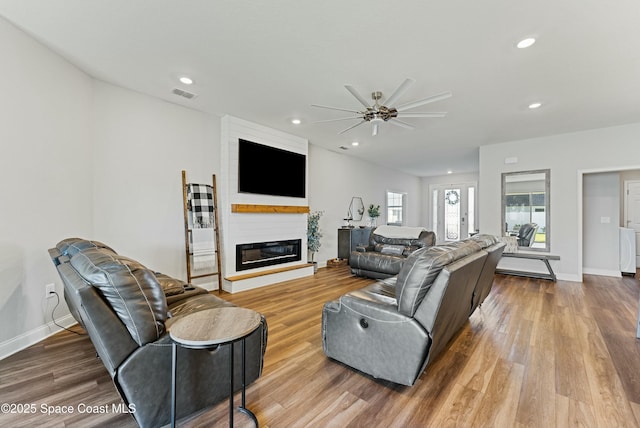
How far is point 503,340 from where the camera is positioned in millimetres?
2562

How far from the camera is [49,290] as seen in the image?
8.54 ft

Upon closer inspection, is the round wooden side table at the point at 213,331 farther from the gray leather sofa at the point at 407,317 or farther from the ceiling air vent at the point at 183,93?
the ceiling air vent at the point at 183,93

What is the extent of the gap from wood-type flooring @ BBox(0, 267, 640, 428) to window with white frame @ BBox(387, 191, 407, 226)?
221 inches

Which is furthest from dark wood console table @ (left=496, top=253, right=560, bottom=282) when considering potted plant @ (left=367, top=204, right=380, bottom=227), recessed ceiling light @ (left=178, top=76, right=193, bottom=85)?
recessed ceiling light @ (left=178, top=76, right=193, bottom=85)

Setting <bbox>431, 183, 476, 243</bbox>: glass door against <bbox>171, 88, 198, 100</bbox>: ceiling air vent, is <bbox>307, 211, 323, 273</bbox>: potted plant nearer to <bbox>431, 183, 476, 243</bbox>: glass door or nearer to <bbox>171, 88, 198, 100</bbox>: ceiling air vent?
<bbox>171, 88, 198, 100</bbox>: ceiling air vent

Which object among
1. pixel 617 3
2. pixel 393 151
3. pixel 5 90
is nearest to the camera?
pixel 617 3

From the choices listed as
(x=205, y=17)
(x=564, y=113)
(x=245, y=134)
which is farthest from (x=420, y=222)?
(x=205, y=17)

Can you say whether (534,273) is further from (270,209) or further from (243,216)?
(243,216)

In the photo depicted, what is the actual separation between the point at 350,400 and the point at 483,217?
5.31 meters

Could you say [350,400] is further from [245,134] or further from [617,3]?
[245,134]

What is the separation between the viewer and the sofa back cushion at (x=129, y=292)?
1345mm

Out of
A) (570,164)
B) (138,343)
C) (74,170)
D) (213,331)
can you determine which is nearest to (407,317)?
(213,331)

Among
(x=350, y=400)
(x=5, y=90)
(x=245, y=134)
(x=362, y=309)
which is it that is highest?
(x=245, y=134)

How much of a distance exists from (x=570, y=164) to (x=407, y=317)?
532cm
